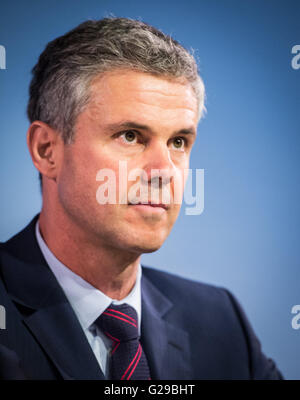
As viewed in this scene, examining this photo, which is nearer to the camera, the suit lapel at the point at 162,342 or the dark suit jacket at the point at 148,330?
the dark suit jacket at the point at 148,330

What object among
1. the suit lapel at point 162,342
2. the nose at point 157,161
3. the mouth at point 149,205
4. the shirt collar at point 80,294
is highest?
the nose at point 157,161

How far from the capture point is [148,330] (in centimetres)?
153

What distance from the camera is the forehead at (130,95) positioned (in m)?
1.34

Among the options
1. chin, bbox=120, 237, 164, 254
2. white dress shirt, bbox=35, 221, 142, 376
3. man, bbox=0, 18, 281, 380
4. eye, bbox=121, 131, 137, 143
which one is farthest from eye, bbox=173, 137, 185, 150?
white dress shirt, bbox=35, 221, 142, 376

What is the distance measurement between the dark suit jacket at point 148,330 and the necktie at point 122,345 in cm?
6

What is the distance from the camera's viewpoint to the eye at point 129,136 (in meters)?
1.37

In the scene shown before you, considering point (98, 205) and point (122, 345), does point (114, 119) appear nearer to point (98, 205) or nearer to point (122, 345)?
point (98, 205)

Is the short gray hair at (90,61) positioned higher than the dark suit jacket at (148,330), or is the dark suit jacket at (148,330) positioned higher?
the short gray hair at (90,61)

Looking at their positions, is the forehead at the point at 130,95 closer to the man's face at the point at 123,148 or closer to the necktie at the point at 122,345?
the man's face at the point at 123,148

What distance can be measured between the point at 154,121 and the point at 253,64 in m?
0.51

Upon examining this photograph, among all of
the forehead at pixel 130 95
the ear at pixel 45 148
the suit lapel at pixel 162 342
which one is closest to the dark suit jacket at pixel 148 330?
the suit lapel at pixel 162 342

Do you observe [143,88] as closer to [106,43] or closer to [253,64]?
[106,43]

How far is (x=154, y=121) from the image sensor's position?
1354 mm
